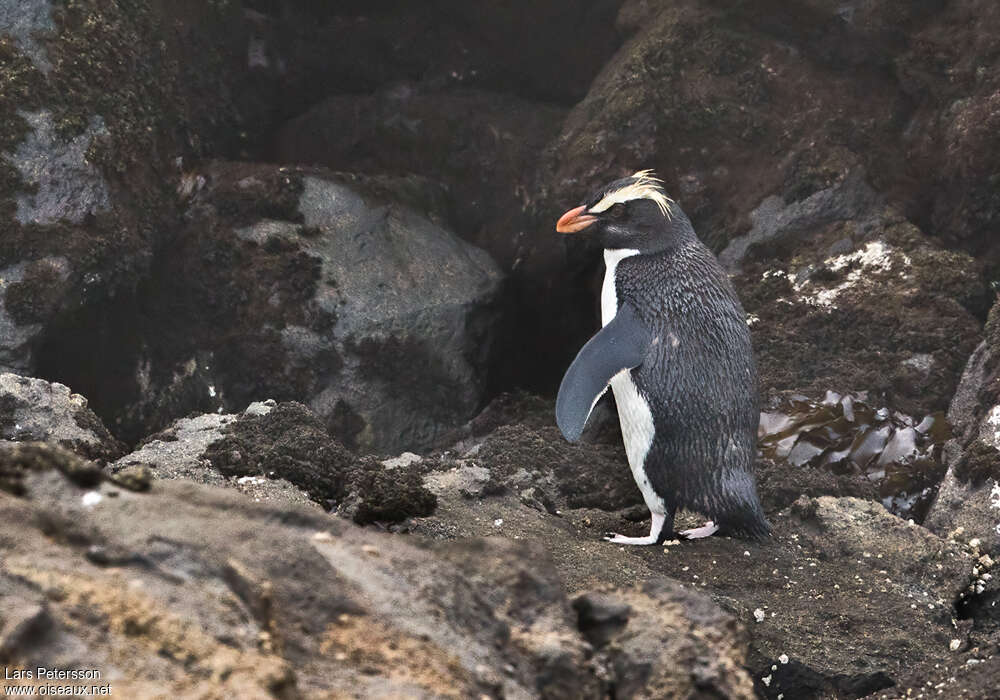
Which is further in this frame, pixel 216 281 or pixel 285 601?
pixel 216 281

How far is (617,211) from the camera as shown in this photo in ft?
18.4

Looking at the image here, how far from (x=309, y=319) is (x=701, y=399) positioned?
9.71 feet

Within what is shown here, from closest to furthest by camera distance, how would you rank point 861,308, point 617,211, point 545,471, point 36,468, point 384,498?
point 36,468
point 384,498
point 617,211
point 545,471
point 861,308

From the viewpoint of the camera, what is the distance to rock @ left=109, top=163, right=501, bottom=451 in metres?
7.02

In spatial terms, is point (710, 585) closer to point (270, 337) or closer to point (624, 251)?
point (624, 251)

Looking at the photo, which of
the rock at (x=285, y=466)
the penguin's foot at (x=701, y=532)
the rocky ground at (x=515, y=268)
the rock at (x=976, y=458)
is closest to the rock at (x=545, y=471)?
the rocky ground at (x=515, y=268)

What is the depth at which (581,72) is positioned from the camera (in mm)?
8805

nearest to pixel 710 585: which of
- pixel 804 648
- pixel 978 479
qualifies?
pixel 804 648

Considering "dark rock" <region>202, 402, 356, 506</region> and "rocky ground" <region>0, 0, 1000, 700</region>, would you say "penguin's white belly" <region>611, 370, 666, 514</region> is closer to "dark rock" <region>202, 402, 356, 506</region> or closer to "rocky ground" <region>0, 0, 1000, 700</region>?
"rocky ground" <region>0, 0, 1000, 700</region>

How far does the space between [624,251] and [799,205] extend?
2.30 m

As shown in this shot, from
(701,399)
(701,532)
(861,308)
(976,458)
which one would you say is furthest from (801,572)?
(861,308)

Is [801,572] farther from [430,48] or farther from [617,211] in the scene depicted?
[430,48]

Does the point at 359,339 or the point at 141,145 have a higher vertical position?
the point at 141,145

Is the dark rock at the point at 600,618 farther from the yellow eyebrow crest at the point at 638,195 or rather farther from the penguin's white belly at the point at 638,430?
the yellow eyebrow crest at the point at 638,195
